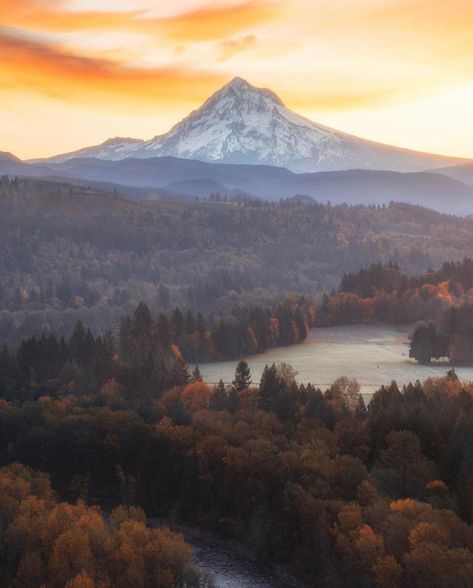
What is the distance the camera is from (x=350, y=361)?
135 m

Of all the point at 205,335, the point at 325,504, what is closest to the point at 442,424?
the point at 325,504

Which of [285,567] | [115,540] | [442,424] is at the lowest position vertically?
[285,567]

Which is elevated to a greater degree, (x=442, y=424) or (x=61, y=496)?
(x=442, y=424)

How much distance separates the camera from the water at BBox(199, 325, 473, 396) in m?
122

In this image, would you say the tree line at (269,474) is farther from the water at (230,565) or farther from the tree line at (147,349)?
the tree line at (147,349)

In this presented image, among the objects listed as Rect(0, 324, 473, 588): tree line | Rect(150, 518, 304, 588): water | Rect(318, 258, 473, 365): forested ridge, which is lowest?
Rect(150, 518, 304, 588): water

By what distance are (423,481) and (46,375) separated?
210 feet

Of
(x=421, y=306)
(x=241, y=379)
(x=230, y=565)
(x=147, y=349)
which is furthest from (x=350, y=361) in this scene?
(x=230, y=565)

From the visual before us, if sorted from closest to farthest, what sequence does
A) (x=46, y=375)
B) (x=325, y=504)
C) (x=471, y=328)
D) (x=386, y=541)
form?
(x=386, y=541)
(x=325, y=504)
(x=46, y=375)
(x=471, y=328)

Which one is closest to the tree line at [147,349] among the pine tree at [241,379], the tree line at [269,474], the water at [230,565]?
the tree line at [269,474]

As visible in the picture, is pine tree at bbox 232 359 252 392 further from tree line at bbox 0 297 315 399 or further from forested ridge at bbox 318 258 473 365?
forested ridge at bbox 318 258 473 365

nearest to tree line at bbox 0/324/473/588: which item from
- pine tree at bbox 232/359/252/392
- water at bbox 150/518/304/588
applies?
water at bbox 150/518/304/588

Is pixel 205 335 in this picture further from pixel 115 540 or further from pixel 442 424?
pixel 115 540

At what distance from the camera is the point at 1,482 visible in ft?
237
